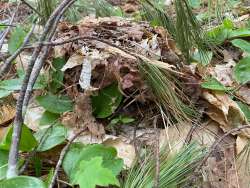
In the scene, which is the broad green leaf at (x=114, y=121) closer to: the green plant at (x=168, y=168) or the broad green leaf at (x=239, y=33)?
the green plant at (x=168, y=168)

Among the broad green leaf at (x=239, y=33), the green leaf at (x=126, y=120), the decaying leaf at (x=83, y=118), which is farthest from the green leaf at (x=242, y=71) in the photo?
the decaying leaf at (x=83, y=118)

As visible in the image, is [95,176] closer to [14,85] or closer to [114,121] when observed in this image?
[114,121]

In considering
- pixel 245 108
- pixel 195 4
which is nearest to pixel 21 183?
pixel 245 108

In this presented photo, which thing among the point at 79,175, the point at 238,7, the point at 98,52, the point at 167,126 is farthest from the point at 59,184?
the point at 238,7

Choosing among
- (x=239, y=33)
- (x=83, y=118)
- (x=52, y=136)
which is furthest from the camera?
(x=239, y=33)

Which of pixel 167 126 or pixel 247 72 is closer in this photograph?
pixel 167 126

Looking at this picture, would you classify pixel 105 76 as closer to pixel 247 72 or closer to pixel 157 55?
pixel 157 55
